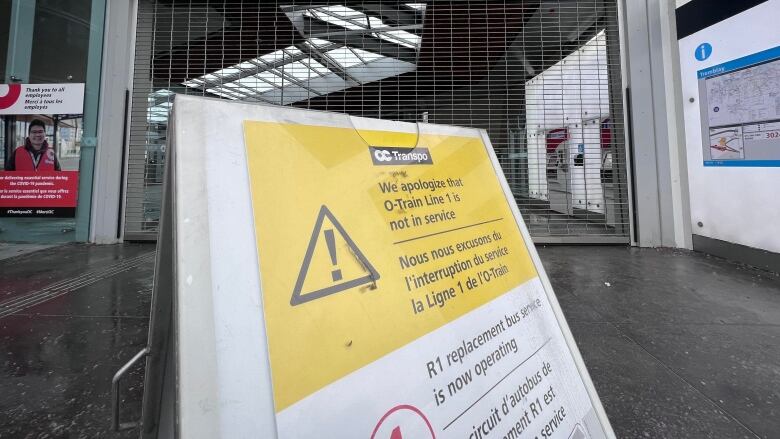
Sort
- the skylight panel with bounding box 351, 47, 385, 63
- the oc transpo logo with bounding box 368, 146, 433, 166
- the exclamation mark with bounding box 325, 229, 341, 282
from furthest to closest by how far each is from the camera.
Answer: the skylight panel with bounding box 351, 47, 385, 63 < the oc transpo logo with bounding box 368, 146, 433, 166 < the exclamation mark with bounding box 325, 229, 341, 282

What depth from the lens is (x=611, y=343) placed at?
210 cm

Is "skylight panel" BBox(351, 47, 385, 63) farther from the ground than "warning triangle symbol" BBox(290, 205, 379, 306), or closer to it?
farther from the ground

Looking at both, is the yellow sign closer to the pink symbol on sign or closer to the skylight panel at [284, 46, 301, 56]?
the pink symbol on sign

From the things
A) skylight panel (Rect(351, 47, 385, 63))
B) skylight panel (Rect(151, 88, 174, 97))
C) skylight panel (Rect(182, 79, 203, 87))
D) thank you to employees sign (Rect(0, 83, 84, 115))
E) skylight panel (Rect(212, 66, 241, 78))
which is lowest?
thank you to employees sign (Rect(0, 83, 84, 115))

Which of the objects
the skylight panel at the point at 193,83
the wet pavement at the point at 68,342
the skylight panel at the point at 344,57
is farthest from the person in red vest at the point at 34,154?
the skylight panel at the point at 344,57

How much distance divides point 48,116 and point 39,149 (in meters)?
0.44

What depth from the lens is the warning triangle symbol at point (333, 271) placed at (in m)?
0.75

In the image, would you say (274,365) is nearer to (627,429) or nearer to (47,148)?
(627,429)

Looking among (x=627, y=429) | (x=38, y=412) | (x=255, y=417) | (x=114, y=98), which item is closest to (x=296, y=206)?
(x=255, y=417)

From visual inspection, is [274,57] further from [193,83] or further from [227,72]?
[193,83]

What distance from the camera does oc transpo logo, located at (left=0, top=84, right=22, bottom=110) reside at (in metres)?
4.60

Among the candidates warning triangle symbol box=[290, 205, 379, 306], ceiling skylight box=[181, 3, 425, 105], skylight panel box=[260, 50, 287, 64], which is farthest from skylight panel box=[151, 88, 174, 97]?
warning triangle symbol box=[290, 205, 379, 306]

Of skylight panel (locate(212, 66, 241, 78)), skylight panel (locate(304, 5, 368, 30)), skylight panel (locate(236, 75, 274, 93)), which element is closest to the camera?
skylight panel (locate(212, 66, 241, 78))

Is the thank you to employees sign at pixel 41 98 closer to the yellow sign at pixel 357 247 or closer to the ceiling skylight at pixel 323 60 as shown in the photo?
the ceiling skylight at pixel 323 60
